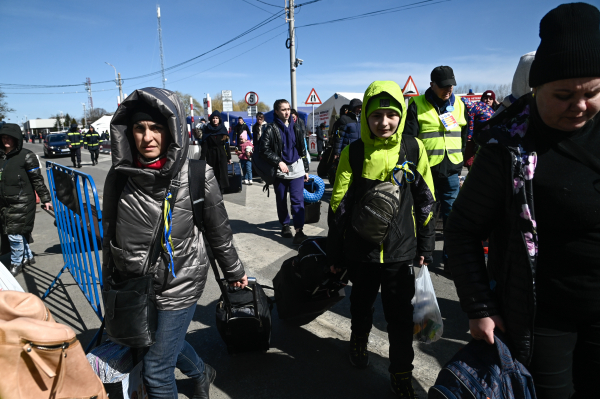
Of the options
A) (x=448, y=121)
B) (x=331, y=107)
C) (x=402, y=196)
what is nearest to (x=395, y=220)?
(x=402, y=196)

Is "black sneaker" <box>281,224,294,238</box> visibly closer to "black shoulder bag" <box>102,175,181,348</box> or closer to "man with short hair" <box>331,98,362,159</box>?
"man with short hair" <box>331,98,362,159</box>

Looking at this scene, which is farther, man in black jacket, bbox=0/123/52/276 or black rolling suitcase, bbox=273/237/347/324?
man in black jacket, bbox=0/123/52/276

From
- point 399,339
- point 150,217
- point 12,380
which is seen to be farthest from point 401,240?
point 12,380

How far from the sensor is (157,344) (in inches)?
77.5

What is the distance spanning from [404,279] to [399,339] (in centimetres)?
38

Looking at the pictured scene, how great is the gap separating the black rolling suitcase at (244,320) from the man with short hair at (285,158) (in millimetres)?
2703

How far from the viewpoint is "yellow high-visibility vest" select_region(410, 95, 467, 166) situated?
13.3ft

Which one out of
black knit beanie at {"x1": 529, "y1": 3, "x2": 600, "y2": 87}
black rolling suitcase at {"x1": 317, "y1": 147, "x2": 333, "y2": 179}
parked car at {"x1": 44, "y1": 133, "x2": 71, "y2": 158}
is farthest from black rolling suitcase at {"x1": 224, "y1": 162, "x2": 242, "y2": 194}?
parked car at {"x1": 44, "y1": 133, "x2": 71, "y2": 158}

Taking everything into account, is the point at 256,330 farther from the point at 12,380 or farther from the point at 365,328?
the point at 12,380

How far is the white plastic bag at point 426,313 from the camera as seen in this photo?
8.85 ft

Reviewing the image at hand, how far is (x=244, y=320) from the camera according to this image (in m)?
2.68

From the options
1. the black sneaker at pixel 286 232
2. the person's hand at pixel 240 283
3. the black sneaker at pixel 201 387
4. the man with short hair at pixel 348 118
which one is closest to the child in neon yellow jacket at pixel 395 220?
the person's hand at pixel 240 283

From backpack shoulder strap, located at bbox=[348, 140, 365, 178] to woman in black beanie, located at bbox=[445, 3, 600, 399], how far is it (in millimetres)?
1008

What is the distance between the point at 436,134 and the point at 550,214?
2889 millimetres
